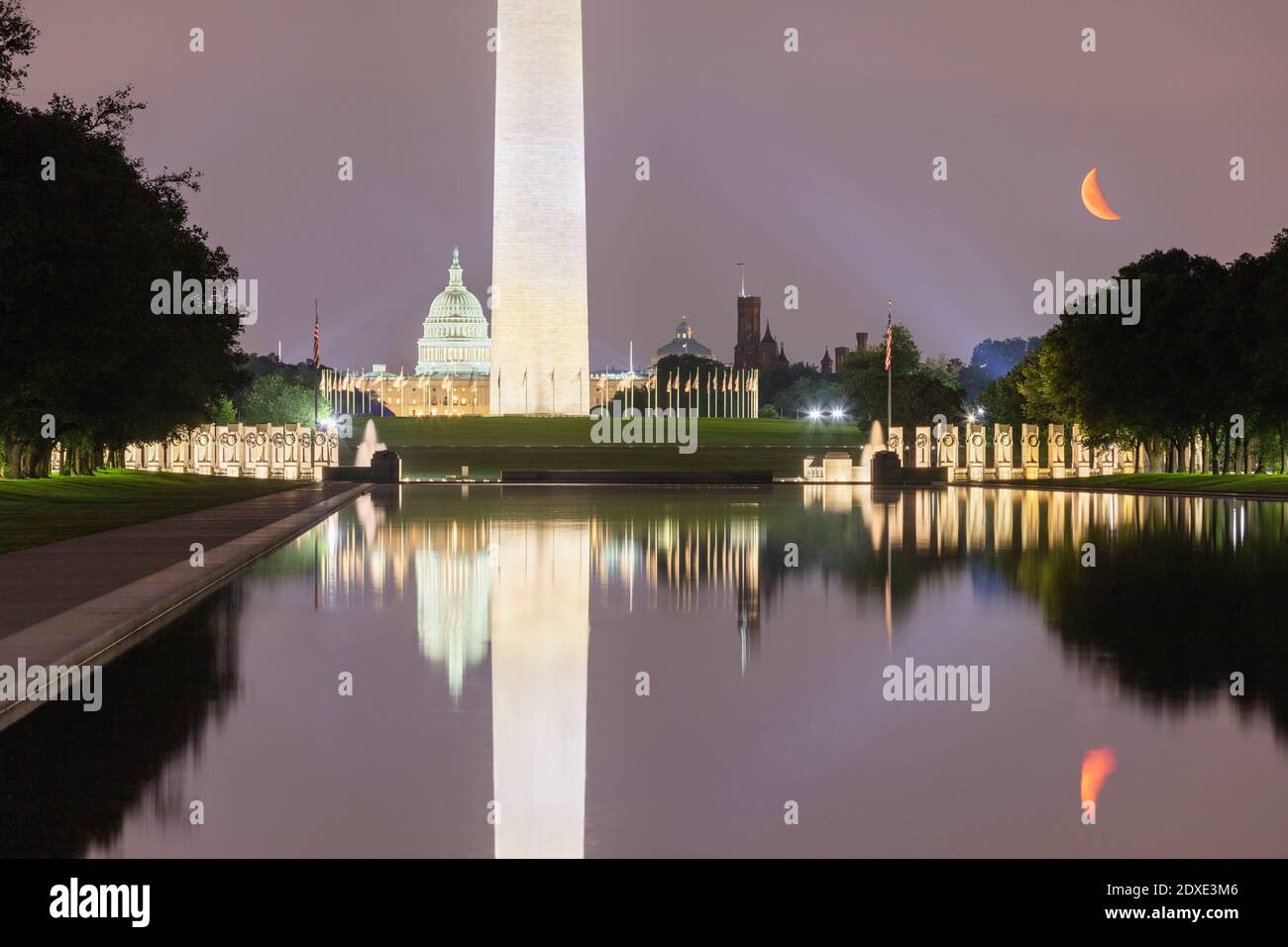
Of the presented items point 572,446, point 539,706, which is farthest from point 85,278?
point 572,446

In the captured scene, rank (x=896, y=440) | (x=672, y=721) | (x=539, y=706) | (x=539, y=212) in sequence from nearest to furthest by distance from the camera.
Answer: (x=672, y=721)
(x=539, y=706)
(x=896, y=440)
(x=539, y=212)

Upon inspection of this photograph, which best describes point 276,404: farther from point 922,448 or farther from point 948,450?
point 948,450

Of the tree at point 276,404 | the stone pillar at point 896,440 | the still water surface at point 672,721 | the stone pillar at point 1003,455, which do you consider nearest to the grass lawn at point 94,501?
the still water surface at point 672,721

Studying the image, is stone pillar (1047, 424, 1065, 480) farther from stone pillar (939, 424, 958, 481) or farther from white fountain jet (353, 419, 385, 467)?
white fountain jet (353, 419, 385, 467)

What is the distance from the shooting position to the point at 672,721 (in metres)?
→ 11.4

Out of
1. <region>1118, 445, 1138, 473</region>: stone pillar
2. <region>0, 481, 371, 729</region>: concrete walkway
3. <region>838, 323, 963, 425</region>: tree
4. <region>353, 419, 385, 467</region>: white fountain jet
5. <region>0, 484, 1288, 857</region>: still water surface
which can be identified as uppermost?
<region>838, 323, 963, 425</region>: tree

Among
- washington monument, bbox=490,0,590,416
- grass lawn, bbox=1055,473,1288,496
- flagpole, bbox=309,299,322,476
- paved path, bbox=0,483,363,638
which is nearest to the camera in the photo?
paved path, bbox=0,483,363,638

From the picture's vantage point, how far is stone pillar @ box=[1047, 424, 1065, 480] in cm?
7950

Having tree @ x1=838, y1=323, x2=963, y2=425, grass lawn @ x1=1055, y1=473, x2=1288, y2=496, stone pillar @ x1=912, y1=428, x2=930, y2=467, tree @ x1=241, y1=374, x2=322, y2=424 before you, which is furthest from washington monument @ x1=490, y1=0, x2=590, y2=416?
grass lawn @ x1=1055, y1=473, x2=1288, y2=496

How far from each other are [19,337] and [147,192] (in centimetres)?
1341

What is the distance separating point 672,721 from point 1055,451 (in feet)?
233

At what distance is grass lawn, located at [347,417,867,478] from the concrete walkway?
150ft
